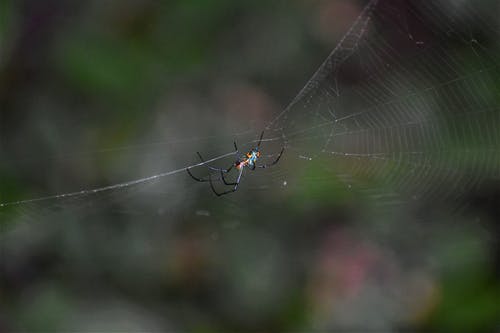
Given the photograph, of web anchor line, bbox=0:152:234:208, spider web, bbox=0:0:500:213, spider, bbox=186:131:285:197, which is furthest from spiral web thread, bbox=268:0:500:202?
web anchor line, bbox=0:152:234:208

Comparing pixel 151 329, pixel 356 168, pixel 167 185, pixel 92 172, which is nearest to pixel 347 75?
pixel 356 168

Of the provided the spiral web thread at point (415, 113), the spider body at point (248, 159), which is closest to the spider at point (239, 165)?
the spider body at point (248, 159)

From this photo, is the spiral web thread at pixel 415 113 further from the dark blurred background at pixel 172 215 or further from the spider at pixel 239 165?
the spider at pixel 239 165

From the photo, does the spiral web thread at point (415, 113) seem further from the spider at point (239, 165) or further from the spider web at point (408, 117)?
the spider at point (239, 165)

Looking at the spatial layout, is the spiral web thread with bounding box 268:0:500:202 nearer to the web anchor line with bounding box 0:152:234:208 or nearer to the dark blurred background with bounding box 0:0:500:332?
the dark blurred background with bounding box 0:0:500:332

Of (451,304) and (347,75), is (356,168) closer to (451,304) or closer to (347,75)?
(347,75)

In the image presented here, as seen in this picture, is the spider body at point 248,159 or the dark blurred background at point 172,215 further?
the spider body at point 248,159
